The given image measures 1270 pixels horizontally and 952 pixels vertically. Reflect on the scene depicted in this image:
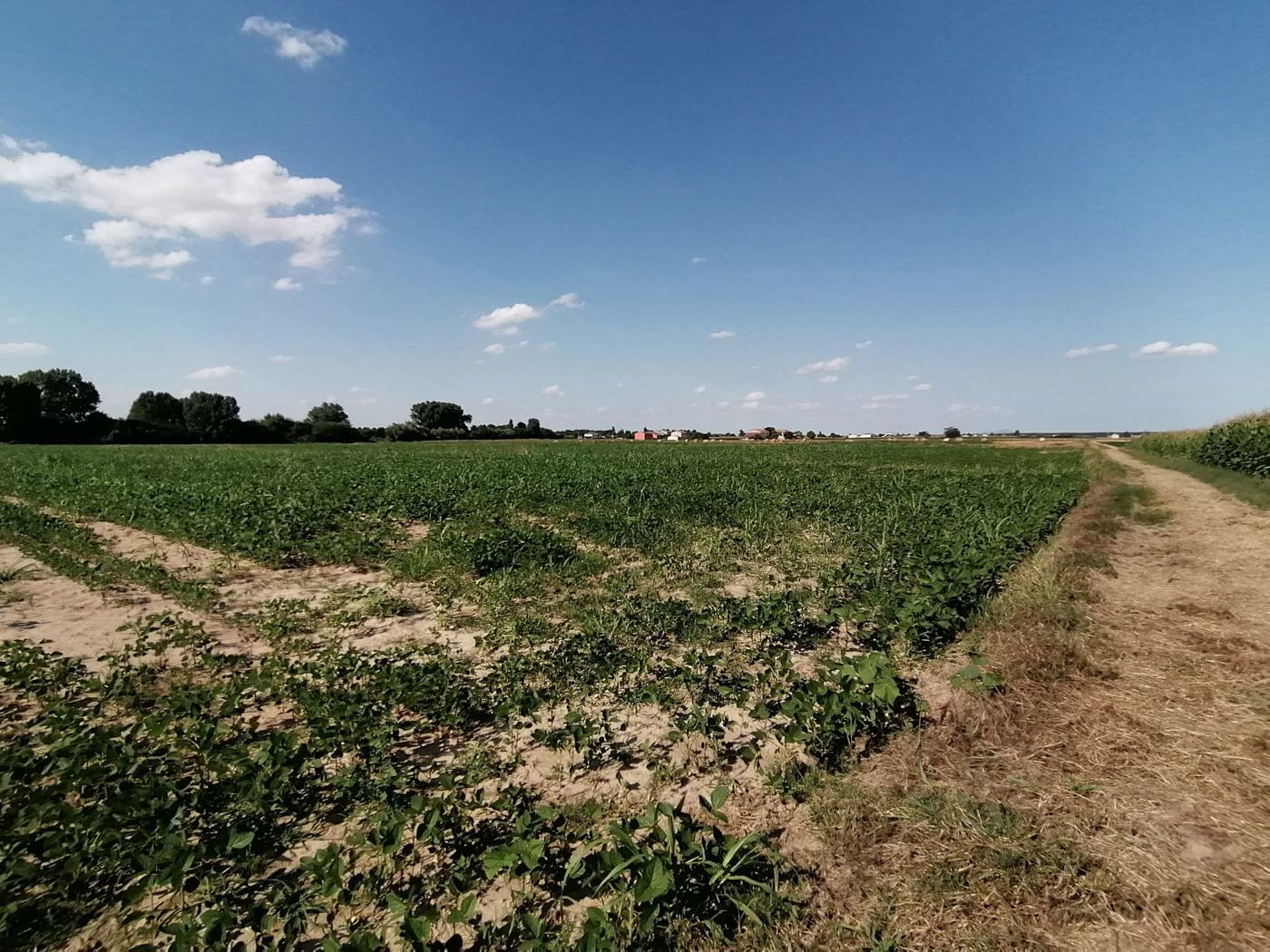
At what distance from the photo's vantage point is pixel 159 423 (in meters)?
80.9

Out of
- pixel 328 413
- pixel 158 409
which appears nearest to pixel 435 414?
pixel 328 413

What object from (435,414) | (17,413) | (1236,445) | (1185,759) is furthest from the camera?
(435,414)

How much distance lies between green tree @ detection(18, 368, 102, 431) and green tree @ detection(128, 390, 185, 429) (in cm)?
1046

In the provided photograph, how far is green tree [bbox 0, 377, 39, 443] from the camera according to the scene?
66062 mm

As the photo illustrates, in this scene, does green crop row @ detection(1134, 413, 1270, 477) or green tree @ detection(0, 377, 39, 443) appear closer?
green crop row @ detection(1134, 413, 1270, 477)

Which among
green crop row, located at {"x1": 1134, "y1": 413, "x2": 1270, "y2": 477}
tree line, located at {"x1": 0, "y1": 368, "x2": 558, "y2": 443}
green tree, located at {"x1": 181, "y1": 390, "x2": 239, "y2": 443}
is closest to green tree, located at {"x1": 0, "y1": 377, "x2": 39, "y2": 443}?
tree line, located at {"x1": 0, "y1": 368, "x2": 558, "y2": 443}

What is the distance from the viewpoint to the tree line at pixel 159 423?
68.1 meters

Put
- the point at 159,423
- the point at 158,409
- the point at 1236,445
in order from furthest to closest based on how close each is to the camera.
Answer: the point at 158,409
the point at 159,423
the point at 1236,445

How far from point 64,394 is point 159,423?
15197 mm

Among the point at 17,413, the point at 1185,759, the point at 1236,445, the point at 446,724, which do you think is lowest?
the point at 446,724

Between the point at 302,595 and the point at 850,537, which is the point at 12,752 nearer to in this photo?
the point at 302,595

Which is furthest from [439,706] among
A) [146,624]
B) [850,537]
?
[850,537]

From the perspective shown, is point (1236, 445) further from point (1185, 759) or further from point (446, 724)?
point (446, 724)

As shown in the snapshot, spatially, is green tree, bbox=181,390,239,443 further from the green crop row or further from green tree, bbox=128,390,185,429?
the green crop row
